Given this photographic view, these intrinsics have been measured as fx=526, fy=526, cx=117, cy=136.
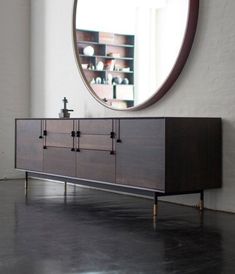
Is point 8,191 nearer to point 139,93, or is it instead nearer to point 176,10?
point 139,93

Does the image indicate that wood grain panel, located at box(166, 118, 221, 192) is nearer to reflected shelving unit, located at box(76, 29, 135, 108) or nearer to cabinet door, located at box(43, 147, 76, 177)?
reflected shelving unit, located at box(76, 29, 135, 108)

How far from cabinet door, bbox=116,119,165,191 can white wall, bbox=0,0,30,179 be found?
8.41 ft

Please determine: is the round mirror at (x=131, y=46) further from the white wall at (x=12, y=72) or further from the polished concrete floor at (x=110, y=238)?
the white wall at (x=12, y=72)

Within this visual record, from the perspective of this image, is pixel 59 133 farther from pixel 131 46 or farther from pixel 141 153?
pixel 141 153

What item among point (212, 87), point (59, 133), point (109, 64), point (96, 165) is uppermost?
point (109, 64)

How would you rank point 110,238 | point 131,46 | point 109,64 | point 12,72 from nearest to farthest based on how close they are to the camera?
point 110,238
point 131,46
point 109,64
point 12,72

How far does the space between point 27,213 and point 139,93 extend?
1346 mm

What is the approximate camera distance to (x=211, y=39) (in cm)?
366

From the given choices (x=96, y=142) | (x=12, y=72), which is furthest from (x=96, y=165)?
(x=12, y=72)

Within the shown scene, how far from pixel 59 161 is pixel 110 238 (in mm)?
1702

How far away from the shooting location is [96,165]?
12.8 feet

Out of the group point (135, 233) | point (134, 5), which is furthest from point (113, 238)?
point (134, 5)

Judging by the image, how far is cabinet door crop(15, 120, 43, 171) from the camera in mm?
4609

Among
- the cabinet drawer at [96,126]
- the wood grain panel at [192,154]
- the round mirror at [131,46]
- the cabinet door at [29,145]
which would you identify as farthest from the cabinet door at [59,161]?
the wood grain panel at [192,154]
